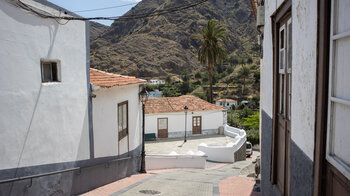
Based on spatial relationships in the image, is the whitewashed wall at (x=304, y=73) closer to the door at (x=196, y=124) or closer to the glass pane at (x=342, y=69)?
the glass pane at (x=342, y=69)

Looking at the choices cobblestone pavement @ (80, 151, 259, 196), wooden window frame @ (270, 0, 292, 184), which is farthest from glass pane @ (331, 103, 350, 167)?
cobblestone pavement @ (80, 151, 259, 196)

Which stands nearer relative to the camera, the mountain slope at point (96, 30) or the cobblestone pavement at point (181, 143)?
the cobblestone pavement at point (181, 143)

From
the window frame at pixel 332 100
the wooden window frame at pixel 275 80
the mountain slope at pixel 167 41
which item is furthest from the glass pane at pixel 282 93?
the mountain slope at pixel 167 41

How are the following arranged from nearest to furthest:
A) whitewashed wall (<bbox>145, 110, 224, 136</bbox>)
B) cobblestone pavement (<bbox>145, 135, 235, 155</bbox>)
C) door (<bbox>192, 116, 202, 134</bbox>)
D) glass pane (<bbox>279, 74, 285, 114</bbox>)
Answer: glass pane (<bbox>279, 74, 285, 114</bbox>), cobblestone pavement (<bbox>145, 135, 235, 155</bbox>), whitewashed wall (<bbox>145, 110, 224, 136</bbox>), door (<bbox>192, 116, 202, 134</bbox>)

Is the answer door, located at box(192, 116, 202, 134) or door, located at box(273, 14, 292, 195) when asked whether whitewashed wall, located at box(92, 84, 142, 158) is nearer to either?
door, located at box(273, 14, 292, 195)

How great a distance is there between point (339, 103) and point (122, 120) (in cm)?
941

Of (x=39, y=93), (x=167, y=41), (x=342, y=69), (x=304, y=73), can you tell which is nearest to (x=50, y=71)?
(x=39, y=93)

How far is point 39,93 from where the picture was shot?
269 inches

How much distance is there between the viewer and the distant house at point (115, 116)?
897 centimetres

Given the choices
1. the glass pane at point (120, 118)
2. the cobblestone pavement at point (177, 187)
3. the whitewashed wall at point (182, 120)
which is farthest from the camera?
the whitewashed wall at point (182, 120)

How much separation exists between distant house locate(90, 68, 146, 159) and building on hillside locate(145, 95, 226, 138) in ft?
36.7

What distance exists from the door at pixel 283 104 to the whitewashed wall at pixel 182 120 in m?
19.3

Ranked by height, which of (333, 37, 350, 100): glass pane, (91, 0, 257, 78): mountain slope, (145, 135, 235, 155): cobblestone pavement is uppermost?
(91, 0, 257, 78): mountain slope

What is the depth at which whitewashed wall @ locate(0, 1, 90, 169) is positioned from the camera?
6.16m
